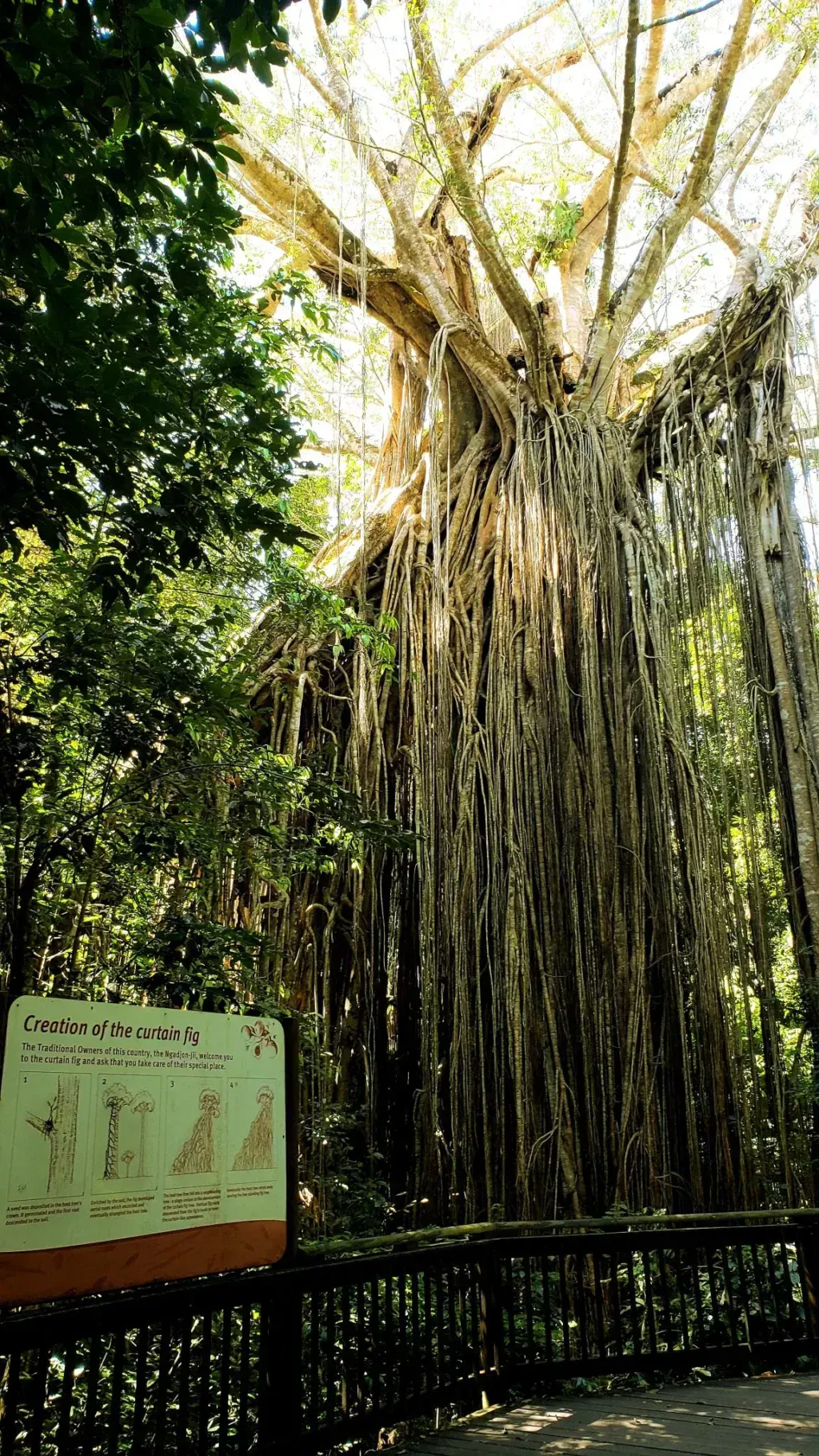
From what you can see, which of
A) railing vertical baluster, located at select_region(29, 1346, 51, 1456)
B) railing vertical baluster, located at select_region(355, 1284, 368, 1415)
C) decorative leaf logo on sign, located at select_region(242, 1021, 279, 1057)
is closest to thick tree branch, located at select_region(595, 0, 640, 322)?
decorative leaf logo on sign, located at select_region(242, 1021, 279, 1057)

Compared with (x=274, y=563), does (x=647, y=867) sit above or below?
below

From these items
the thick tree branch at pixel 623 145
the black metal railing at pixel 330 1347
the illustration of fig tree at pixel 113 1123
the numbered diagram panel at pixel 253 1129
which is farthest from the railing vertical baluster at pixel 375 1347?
the thick tree branch at pixel 623 145

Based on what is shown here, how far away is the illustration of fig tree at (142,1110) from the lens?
2.15 meters

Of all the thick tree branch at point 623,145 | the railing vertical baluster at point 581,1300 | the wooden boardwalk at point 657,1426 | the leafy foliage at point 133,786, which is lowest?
the wooden boardwalk at point 657,1426

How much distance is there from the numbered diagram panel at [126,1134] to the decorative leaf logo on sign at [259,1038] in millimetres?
311

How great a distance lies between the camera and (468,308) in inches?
289

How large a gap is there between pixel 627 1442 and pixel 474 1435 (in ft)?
1.31

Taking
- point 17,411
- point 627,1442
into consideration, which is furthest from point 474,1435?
point 17,411

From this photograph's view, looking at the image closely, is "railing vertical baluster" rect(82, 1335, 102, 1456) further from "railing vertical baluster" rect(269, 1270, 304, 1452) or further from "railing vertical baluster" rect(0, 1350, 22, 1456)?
"railing vertical baluster" rect(269, 1270, 304, 1452)

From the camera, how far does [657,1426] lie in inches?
110

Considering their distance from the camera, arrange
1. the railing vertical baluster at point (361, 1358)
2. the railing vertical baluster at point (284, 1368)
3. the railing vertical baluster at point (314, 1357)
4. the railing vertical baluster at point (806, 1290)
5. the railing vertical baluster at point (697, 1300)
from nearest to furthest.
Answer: the railing vertical baluster at point (284, 1368) < the railing vertical baluster at point (314, 1357) < the railing vertical baluster at point (361, 1358) < the railing vertical baluster at point (697, 1300) < the railing vertical baluster at point (806, 1290)

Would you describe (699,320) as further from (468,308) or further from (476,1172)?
(476,1172)

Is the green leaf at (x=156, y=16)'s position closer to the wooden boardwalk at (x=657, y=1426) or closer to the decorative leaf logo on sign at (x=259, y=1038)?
the decorative leaf logo on sign at (x=259, y=1038)

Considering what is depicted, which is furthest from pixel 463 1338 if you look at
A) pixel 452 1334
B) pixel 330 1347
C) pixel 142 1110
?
pixel 142 1110
